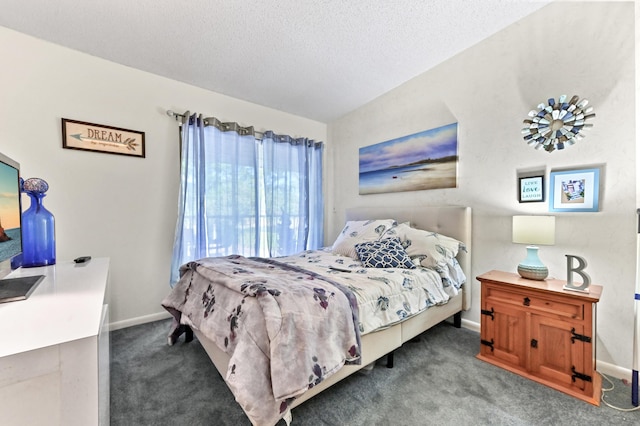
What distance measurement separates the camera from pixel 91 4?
182 cm

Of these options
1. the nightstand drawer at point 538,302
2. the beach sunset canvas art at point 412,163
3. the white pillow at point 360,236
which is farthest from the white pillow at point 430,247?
the beach sunset canvas art at point 412,163

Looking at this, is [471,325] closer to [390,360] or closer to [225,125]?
[390,360]

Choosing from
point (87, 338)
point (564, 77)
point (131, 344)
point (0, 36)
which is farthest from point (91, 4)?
point (564, 77)

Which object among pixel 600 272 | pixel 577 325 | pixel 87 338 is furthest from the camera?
pixel 600 272

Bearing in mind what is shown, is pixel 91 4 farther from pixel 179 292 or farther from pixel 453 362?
pixel 453 362

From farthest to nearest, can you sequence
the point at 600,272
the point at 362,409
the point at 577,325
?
the point at 600,272 → the point at 577,325 → the point at 362,409

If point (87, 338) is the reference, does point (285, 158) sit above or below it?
above

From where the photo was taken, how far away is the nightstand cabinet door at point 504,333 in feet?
5.90

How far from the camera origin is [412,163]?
2.96m

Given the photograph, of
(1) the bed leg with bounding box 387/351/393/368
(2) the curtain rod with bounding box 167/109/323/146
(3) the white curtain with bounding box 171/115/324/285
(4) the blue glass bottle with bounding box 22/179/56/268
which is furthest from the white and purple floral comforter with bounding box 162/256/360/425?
(2) the curtain rod with bounding box 167/109/323/146

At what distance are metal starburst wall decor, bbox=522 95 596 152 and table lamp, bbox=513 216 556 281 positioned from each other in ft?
2.24

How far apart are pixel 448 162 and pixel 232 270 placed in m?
2.32

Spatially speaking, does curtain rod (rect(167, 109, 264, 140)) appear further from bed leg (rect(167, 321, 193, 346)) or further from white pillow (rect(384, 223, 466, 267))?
white pillow (rect(384, 223, 466, 267))

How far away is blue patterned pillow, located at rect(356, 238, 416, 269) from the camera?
2.22 m
